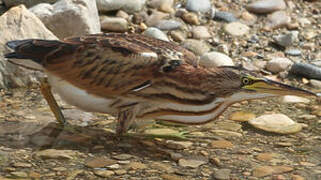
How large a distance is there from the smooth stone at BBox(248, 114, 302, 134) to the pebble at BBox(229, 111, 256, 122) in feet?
0.33

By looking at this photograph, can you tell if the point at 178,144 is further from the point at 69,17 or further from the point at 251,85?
the point at 69,17

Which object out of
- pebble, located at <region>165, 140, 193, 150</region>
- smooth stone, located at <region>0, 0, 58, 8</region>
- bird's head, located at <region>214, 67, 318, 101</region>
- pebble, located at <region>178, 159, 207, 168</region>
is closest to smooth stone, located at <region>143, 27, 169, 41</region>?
smooth stone, located at <region>0, 0, 58, 8</region>

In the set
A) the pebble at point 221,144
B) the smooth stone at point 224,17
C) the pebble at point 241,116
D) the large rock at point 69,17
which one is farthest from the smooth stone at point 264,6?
the pebble at point 221,144

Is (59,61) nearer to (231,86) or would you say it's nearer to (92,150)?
→ (92,150)

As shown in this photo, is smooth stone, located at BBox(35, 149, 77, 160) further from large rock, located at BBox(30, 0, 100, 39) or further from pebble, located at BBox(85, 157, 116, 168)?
large rock, located at BBox(30, 0, 100, 39)

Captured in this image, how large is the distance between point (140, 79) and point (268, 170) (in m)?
1.22

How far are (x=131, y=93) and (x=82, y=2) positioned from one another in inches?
90.1

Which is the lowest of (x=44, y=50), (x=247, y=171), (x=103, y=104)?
(x=247, y=171)

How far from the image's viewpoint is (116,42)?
580 centimetres

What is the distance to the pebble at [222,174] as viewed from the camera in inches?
213

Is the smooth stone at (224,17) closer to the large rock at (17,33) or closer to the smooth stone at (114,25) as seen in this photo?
the smooth stone at (114,25)

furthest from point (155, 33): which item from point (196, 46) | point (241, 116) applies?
point (241, 116)

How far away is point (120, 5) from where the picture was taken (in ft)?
28.1

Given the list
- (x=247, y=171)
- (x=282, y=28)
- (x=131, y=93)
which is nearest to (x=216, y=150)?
(x=247, y=171)
